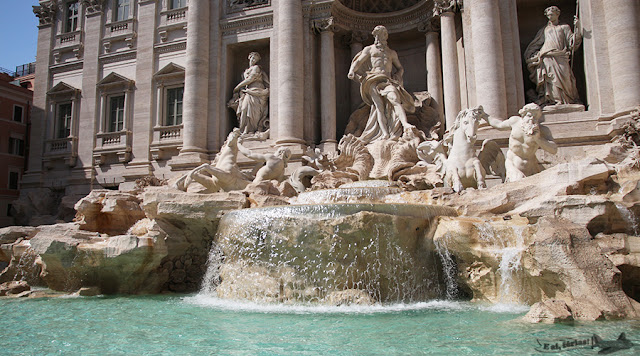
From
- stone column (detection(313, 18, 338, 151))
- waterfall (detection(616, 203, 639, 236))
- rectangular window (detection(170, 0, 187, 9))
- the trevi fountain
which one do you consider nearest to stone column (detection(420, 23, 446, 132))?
stone column (detection(313, 18, 338, 151))

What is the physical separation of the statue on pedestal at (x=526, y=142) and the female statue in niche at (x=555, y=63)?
4.47m

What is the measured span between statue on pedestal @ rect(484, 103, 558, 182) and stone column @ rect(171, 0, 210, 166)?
9.92 metres

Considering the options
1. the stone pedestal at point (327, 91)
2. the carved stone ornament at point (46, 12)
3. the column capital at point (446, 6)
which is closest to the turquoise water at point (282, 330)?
the stone pedestal at point (327, 91)

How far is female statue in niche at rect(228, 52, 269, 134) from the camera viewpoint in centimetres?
1627

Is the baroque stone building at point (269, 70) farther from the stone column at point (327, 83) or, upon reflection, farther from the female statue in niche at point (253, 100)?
the female statue in niche at point (253, 100)

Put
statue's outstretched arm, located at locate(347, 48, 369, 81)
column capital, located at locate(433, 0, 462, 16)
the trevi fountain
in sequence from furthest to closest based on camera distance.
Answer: statue's outstretched arm, located at locate(347, 48, 369, 81) → column capital, located at locate(433, 0, 462, 16) → the trevi fountain

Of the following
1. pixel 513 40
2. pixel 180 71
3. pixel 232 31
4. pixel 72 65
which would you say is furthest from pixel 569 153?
pixel 72 65

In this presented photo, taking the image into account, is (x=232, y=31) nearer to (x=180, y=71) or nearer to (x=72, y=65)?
(x=180, y=71)

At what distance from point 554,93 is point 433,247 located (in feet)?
26.3

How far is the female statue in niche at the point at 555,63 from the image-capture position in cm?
1309

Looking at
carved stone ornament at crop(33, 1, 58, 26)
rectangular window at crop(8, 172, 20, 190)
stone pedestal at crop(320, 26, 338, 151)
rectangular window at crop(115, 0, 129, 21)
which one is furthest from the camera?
rectangular window at crop(8, 172, 20, 190)

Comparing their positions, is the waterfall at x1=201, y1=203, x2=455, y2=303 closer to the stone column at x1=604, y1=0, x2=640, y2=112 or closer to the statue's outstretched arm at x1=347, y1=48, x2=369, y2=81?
the stone column at x1=604, y1=0, x2=640, y2=112

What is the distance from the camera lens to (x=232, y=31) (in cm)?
1700

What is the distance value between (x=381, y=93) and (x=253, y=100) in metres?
4.39
